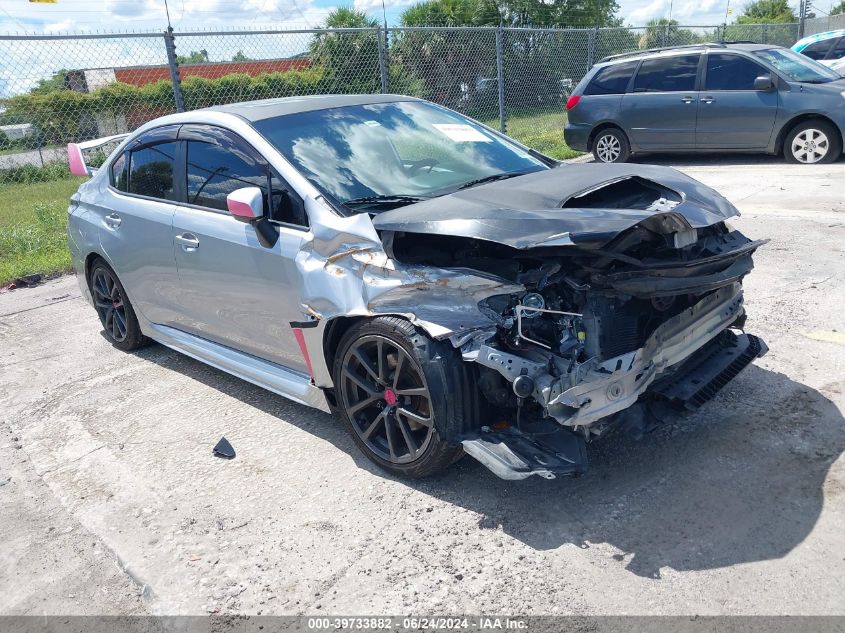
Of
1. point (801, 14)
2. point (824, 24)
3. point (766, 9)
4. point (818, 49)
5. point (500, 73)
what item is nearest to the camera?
point (500, 73)

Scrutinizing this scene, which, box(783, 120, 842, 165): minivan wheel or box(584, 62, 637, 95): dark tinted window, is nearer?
box(783, 120, 842, 165): minivan wheel

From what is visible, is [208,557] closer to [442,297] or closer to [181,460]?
[181,460]

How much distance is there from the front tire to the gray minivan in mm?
9299

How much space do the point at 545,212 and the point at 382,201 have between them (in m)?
0.94

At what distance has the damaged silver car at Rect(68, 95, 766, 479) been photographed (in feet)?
10.3

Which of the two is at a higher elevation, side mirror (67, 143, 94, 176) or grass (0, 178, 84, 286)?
side mirror (67, 143, 94, 176)

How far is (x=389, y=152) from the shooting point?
4.27 m

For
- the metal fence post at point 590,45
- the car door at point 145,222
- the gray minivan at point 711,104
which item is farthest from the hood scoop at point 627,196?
the metal fence post at point 590,45

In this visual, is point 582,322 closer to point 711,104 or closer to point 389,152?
point 389,152

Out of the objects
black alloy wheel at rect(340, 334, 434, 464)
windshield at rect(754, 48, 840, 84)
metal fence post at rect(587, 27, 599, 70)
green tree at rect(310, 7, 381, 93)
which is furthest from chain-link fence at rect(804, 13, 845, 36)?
black alloy wheel at rect(340, 334, 434, 464)

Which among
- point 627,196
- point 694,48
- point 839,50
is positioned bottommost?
point 627,196

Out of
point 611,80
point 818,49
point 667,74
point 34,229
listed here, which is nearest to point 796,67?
point 667,74

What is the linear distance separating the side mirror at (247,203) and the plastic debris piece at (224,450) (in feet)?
4.15

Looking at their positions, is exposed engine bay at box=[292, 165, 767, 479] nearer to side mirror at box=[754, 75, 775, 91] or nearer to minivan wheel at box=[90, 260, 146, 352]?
minivan wheel at box=[90, 260, 146, 352]
